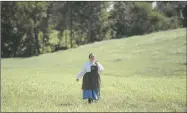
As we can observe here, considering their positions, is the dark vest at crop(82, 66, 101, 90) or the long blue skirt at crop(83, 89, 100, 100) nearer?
the long blue skirt at crop(83, 89, 100, 100)

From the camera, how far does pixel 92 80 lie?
16203 mm

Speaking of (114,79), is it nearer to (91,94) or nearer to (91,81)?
(91,81)

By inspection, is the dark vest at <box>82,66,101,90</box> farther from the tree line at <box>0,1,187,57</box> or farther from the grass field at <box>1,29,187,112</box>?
the tree line at <box>0,1,187,57</box>

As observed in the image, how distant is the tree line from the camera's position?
72.5m

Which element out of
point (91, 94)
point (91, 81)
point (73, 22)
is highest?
point (91, 81)

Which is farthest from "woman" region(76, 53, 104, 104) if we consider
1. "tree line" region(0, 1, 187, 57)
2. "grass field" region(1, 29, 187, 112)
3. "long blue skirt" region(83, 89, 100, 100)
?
"tree line" region(0, 1, 187, 57)

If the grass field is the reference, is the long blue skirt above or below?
above

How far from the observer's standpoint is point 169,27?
8519 centimetres

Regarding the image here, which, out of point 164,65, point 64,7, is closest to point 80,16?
point 64,7

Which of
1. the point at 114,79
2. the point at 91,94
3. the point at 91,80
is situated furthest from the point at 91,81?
the point at 114,79

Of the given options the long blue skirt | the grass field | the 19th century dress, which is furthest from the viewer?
the 19th century dress

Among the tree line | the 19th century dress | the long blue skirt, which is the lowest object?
the tree line

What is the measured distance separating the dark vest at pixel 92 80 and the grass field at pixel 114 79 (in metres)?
0.63

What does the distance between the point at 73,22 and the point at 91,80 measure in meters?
65.4
